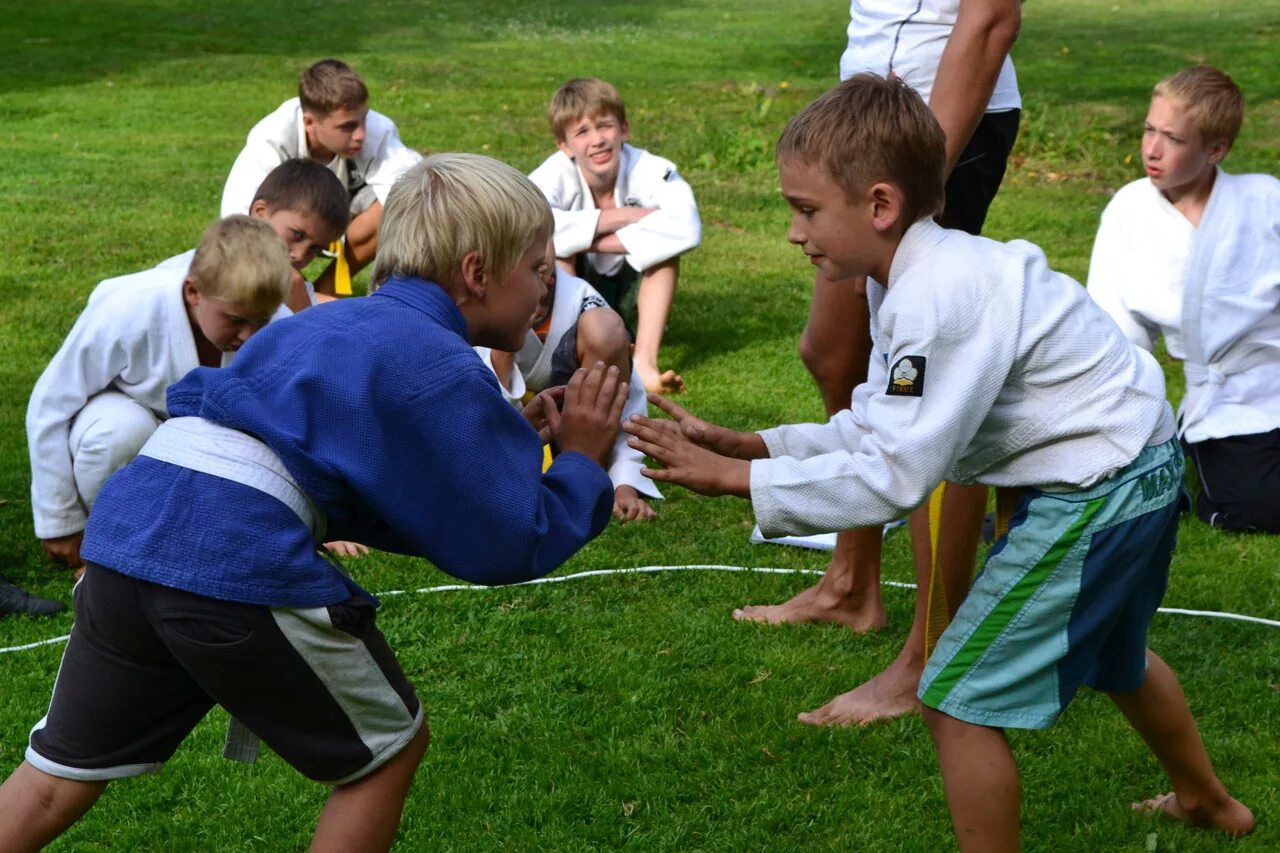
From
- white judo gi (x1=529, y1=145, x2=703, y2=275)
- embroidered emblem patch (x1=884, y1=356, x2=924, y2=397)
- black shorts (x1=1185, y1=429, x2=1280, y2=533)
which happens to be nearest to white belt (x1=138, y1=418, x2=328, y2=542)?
embroidered emblem patch (x1=884, y1=356, x2=924, y2=397)

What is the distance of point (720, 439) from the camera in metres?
2.80

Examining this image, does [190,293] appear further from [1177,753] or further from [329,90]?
[1177,753]

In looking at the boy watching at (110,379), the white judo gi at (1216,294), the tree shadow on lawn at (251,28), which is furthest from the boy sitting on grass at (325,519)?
Result: the tree shadow on lawn at (251,28)

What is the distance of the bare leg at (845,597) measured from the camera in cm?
400

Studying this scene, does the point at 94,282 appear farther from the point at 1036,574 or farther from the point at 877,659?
the point at 1036,574

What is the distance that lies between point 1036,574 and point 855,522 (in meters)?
0.33

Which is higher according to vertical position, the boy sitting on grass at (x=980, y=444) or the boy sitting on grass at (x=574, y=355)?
the boy sitting on grass at (x=980, y=444)

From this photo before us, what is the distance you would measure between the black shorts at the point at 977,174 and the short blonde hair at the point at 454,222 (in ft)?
4.30

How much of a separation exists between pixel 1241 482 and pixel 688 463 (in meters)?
3.08

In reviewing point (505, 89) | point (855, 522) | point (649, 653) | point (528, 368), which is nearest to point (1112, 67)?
point (505, 89)

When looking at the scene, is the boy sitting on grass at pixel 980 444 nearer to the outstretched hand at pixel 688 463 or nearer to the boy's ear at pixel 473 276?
the outstretched hand at pixel 688 463

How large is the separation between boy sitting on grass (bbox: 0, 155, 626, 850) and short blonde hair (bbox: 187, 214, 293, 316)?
1.42 metres

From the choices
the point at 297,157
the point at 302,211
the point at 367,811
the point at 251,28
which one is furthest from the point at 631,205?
the point at 251,28

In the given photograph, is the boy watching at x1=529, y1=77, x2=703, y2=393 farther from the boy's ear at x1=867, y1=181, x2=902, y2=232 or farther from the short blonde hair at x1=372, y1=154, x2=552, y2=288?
the short blonde hair at x1=372, y1=154, x2=552, y2=288
